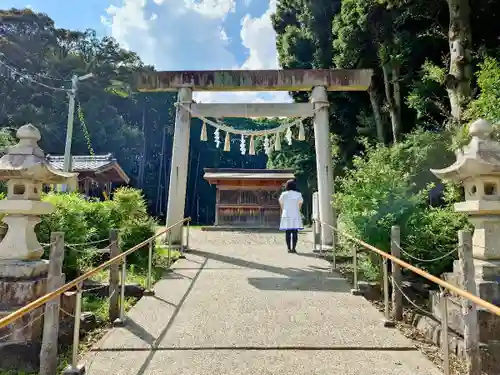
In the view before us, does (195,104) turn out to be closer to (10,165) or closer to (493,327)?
(10,165)

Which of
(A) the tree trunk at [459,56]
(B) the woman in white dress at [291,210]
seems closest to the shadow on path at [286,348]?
(B) the woman in white dress at [291,210]

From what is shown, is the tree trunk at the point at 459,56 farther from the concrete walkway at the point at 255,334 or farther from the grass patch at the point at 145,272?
the grass patch at the point at 145,272

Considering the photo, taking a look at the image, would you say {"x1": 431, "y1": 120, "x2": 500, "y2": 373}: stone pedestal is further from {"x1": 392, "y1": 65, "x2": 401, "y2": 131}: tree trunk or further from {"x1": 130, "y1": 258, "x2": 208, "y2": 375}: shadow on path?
{"x1": 392, "y1": 65, "x2": 401, "y2": 131}: tree trunk

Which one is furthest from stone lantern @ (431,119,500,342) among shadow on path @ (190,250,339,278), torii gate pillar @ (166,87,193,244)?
torii gate pillar @ (166,87,193,244)

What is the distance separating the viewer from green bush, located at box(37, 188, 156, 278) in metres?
Result: 6.34

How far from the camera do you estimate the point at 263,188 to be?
2069cm

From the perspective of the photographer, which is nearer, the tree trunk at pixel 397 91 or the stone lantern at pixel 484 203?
the stone lantern at pixel 484 203

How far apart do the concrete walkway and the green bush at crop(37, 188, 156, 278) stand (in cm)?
156

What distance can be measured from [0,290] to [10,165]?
1462 mm

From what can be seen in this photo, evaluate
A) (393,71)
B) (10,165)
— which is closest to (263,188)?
(393,71)

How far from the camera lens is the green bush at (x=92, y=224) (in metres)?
6.34

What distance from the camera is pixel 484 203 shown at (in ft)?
14.7

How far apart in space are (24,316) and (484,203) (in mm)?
5424

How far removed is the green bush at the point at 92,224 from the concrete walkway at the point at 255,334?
1.56 m
